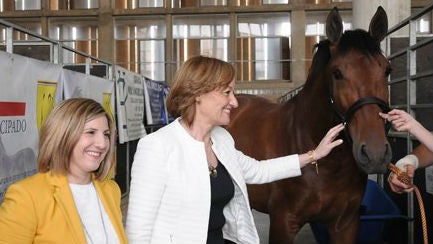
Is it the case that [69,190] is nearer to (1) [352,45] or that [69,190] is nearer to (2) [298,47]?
(1) [352,45]

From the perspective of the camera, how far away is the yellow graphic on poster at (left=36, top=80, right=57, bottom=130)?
3.23 meters

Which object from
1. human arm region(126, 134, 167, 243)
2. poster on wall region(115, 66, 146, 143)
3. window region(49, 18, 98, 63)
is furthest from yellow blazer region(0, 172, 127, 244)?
window region(49, 18, 98, 63)

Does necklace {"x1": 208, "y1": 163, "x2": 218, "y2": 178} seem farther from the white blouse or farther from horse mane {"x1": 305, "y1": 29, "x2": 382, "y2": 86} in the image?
horse mane {"x1": 305, "y1": 29, "x2": 382, "y2": 86}

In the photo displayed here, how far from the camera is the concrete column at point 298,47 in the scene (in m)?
17.5

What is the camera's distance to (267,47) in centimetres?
1847

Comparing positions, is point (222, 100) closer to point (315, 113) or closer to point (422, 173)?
point (315, 113)

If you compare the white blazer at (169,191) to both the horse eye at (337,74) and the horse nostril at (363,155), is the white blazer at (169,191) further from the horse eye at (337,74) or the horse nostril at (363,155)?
the horse eye at (337,74)

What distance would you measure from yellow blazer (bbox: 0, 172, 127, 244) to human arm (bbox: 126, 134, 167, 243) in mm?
232

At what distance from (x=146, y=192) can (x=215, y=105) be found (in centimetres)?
45

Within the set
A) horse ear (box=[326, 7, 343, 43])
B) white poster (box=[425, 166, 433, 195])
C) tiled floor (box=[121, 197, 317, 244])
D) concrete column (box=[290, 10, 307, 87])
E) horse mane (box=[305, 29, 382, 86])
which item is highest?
concrete column (box=[290, 10, 307, 87])

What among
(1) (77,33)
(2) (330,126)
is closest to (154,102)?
(2) (330,126)

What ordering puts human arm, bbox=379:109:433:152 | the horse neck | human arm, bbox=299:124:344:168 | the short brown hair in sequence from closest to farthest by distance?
the short brown hair
human arm, bbox=379:109:433:152
human arm, bbox=299:124:344:168
the horse neck

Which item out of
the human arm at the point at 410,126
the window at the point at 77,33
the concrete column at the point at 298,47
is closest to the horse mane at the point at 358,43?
the human arm at the point at 410,126

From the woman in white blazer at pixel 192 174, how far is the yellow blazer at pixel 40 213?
27cm
